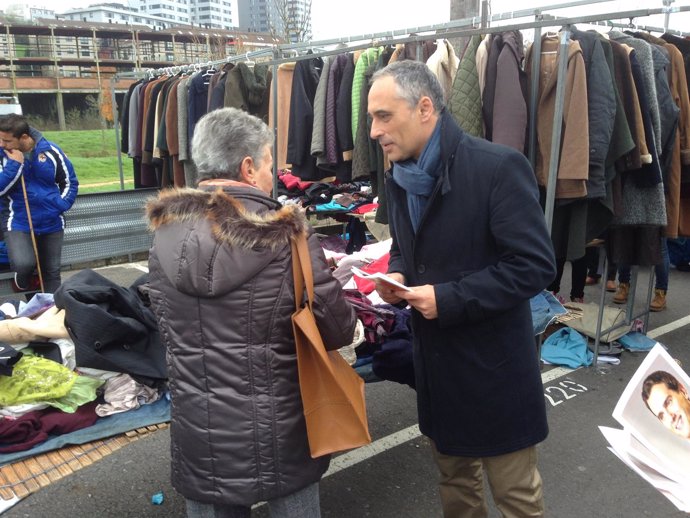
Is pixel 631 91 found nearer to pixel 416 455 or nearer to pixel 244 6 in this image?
pixel 416 455

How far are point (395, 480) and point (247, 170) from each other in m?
2.07

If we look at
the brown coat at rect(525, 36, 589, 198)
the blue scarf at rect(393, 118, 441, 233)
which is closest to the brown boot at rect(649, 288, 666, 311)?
the brown coat at rect(525, 36, 589, 198)

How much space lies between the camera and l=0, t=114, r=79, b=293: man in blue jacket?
→ 5055 millimetres

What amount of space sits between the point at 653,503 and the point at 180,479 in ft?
7.81

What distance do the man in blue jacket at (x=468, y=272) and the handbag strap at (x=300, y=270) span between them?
34 cm

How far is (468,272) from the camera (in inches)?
74.7

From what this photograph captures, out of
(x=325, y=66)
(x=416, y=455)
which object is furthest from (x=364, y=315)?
(x=325, y=66)

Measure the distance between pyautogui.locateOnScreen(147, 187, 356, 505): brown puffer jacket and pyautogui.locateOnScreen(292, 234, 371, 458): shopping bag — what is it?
0.04 m

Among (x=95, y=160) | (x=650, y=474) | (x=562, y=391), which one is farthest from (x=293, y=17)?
(x=650, y=474)

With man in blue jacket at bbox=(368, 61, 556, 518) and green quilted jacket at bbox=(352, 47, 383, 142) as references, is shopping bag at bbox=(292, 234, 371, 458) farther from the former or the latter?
green quilted jacket at bbox=(352, 47, 383, 142)

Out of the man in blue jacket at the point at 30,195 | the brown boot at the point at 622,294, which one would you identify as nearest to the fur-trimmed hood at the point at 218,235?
the man in blue jacket at the point at 30,195

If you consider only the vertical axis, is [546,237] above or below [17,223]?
above

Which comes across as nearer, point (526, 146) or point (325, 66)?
point (526, 146)

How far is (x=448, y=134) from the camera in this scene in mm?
1882
